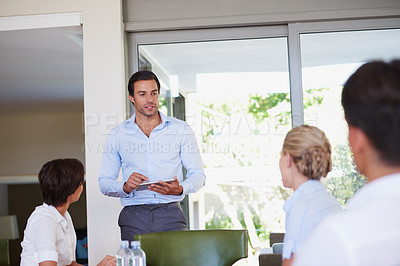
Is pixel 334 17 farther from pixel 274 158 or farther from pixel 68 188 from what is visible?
pixel 68 188

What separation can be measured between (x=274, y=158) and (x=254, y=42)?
937 millimetres

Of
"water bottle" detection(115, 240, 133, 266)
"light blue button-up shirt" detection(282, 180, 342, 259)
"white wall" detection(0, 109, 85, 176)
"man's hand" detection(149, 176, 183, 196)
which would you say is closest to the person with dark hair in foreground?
"light blue button-up shirt" detection(282, 180, 342, 259)

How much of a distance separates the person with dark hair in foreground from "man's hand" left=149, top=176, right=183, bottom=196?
6.40ft

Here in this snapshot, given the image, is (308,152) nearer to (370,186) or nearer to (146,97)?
(370,186)

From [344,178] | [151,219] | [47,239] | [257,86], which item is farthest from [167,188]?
[344,178]

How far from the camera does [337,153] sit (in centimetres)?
413

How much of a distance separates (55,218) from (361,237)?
186 cm

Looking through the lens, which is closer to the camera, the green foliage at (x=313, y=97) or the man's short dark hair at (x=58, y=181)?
the man's short dark hair at (x=58, y=181)

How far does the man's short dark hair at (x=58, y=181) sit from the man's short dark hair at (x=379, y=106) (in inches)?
71.5

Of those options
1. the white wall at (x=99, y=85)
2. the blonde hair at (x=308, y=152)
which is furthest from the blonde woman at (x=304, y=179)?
the white wall at (x=99, y=85)

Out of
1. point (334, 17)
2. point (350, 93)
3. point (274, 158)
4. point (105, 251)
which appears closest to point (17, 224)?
point (105, 251)

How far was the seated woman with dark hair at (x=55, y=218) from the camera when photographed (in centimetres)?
229

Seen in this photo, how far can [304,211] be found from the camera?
169cm

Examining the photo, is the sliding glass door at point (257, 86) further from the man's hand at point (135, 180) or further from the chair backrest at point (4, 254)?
the chair backrest at point (4, 254)
